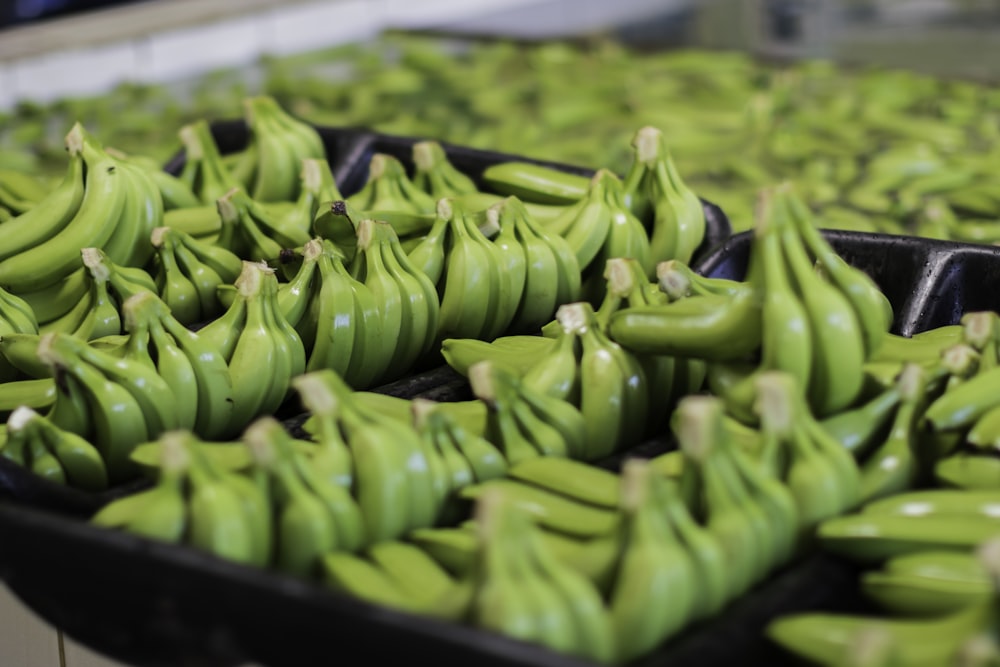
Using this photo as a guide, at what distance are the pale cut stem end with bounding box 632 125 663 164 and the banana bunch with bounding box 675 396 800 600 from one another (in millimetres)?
768

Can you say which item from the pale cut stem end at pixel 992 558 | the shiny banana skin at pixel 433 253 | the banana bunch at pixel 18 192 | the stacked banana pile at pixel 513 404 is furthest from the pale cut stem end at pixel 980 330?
the banana bunch at pixel 18 192

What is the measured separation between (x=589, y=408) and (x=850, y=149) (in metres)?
1.98

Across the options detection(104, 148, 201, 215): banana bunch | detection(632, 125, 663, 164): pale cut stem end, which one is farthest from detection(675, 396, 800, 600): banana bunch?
detection(104, 148, 201, 215): banana bunch

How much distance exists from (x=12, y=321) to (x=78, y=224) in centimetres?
17

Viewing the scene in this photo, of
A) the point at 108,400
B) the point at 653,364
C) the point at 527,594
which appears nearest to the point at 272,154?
the point at 108,400

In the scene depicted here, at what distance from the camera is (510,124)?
10.3ft

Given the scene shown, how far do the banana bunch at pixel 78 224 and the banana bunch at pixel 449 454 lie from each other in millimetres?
710

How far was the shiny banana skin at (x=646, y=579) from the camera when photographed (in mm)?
794

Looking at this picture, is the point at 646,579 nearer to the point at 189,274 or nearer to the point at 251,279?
the point at 251,279

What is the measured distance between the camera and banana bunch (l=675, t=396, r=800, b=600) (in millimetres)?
861

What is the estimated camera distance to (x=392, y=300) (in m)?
1.37

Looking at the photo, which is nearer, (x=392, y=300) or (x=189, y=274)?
(x=392, y=300)

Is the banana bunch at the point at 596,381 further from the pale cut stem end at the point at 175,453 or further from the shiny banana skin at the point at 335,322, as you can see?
the pale cut stem end at the point at 175,453

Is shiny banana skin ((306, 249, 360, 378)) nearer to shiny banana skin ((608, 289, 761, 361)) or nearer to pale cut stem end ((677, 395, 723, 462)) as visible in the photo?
shiny banana skin ((608, 289, 761, 361))
